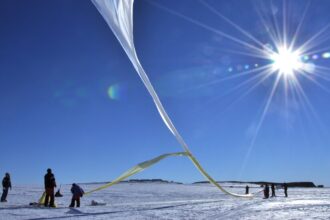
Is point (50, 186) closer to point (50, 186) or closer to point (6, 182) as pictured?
point (50, 186)

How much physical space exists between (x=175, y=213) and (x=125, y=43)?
15.2ft

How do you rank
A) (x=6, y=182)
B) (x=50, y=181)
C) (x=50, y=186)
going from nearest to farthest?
1. (x=50, y=186)
2. (x=50, y=181)
3. (x=6, y=182)

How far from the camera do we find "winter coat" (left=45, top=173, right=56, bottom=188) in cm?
1375

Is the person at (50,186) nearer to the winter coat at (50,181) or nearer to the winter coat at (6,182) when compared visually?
the winter coat at (50,181)

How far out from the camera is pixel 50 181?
13.8 metres

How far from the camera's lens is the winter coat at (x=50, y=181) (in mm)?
13748

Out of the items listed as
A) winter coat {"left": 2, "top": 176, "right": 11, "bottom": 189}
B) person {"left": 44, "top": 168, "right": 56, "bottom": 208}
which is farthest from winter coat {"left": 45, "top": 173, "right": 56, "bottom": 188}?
winter coat {"left": 2, "top": 176, "right": 11, "bottom": 189}

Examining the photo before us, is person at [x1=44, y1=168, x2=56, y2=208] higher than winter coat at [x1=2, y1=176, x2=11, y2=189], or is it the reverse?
winter coat at [x1=2, y1=176, x2=11, y2=189]

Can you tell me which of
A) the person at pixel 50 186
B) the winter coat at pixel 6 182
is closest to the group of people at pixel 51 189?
the person at pixel 50 186

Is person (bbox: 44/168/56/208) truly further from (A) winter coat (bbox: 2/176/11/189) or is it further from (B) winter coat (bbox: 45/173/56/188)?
(A) winter coat (bbox: 2/176/11/189)

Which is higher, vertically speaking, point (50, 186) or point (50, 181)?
point (50, 181)

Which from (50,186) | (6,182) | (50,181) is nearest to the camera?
(50,186)

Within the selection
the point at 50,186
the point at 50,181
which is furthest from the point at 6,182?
the point at 50,186

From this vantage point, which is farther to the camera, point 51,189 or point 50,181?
point 50,181
